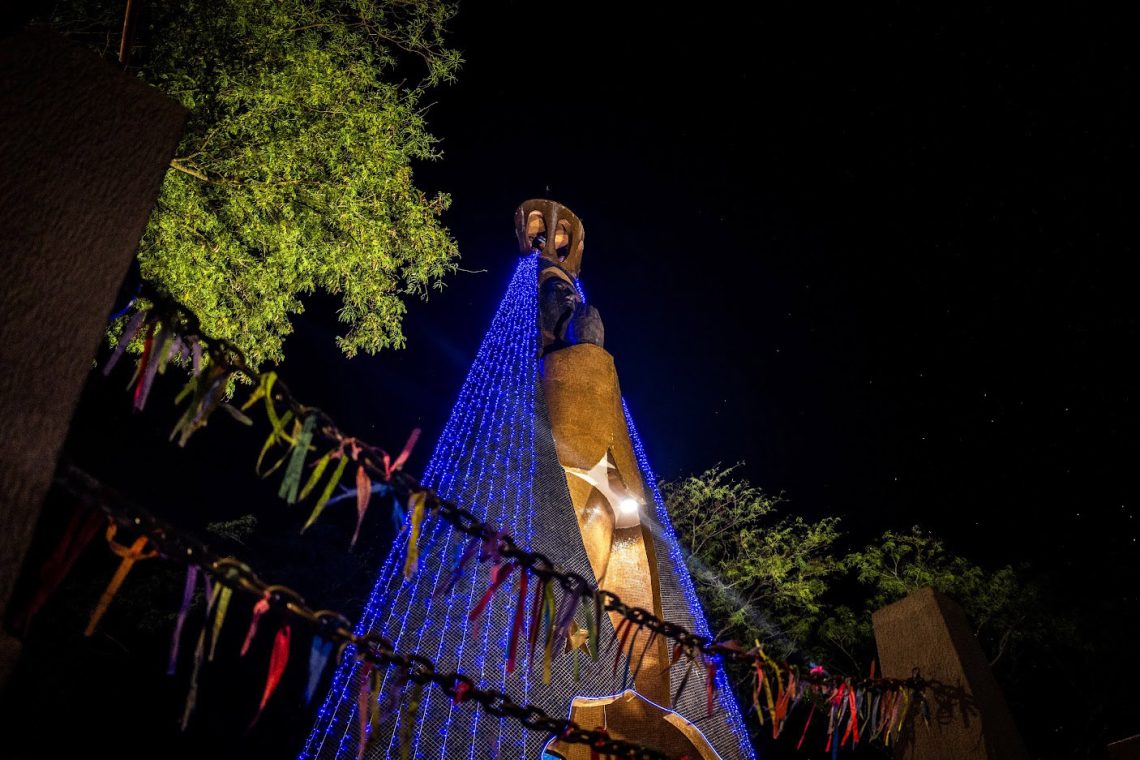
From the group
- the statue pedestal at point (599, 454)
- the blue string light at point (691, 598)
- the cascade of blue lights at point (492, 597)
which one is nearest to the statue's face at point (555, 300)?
the cascade of blue lights at point (492, 597)

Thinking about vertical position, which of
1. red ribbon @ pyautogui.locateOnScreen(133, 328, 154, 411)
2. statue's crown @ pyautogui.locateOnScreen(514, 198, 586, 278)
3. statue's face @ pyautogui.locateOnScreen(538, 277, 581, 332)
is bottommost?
red ribbon @ pyautogui.locateOnScreen(133, 328, 154, 411)

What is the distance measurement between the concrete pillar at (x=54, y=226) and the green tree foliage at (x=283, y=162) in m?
4.42

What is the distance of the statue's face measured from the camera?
8016 mm

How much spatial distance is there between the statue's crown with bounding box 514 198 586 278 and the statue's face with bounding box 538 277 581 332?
3.55 ft

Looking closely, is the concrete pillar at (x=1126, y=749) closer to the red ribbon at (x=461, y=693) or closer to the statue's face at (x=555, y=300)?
the red ribbon at (x=461, y=693)

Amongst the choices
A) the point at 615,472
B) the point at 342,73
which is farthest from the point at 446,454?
the point at 342,73

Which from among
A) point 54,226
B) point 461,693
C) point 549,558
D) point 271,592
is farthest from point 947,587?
point 54,226

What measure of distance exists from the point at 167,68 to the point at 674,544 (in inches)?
258

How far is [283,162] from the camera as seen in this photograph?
231 inches

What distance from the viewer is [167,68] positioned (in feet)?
18.1

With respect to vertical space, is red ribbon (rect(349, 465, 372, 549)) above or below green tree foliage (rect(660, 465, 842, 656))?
below

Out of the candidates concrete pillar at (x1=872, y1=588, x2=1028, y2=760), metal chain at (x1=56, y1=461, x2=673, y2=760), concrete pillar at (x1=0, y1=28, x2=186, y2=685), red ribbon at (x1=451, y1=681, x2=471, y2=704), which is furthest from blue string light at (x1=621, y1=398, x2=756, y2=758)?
concrete pillar at (x1=0, y1=28, x2=186, y2=685)

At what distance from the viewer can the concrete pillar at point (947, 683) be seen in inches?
146

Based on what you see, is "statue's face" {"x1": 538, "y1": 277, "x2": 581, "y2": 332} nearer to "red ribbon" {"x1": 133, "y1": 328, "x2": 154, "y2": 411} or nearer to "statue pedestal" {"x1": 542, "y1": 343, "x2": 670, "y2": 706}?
"statue pedestal" {"x1": 542, "y1": 343, "x2": 670, "y2": 706}
